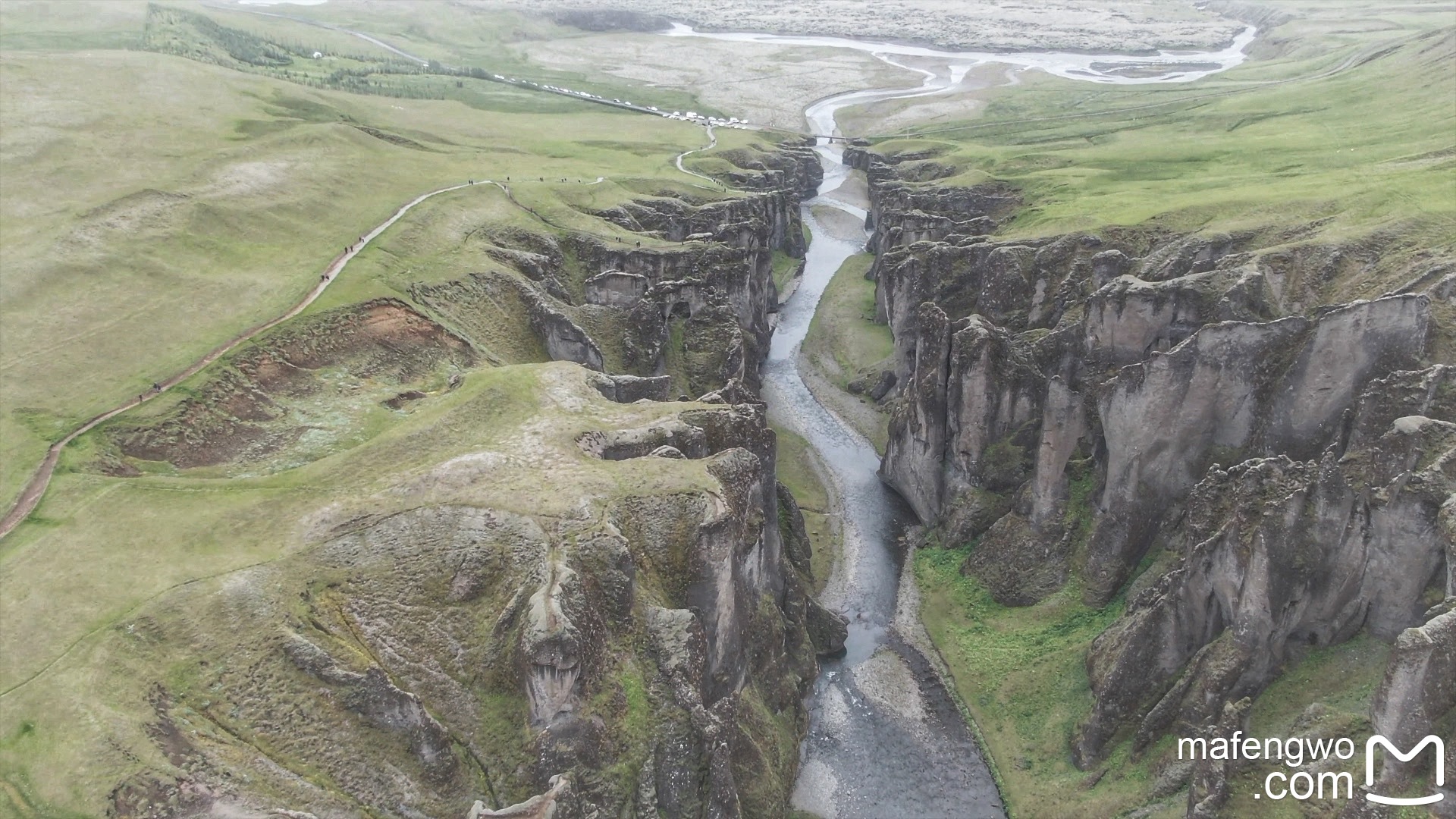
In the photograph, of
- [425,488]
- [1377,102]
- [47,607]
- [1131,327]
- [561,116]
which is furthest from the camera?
[561,116]

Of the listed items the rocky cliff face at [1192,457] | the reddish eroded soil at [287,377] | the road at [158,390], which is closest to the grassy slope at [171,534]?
the road at [158,390]

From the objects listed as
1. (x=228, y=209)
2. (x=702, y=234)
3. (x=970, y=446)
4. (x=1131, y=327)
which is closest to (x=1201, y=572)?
(x=1131, y=327)

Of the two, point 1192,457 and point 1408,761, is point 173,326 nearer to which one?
point 1192,457

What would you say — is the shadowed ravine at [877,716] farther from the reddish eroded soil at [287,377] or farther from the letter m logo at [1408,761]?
the reddish eroded soil at [287,377]

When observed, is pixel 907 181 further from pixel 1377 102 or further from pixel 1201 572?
pixel 1201 572

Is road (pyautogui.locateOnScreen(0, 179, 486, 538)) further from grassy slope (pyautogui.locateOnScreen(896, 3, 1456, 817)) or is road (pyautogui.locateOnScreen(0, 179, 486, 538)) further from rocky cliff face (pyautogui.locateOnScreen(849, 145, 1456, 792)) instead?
grassy slope (pyautogui.locateOnScreen(896, 3, 1456, 817))

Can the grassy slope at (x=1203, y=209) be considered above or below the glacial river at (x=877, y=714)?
above
